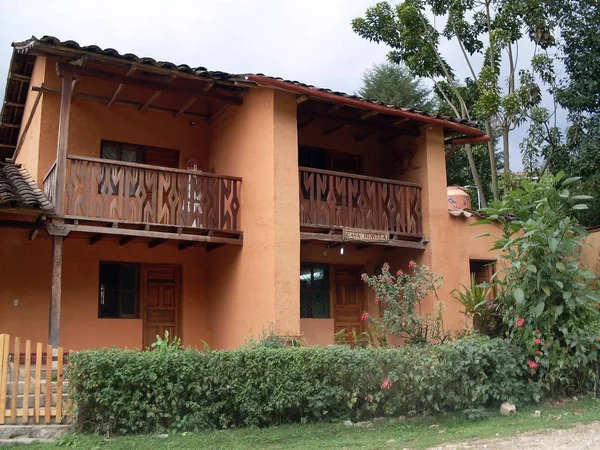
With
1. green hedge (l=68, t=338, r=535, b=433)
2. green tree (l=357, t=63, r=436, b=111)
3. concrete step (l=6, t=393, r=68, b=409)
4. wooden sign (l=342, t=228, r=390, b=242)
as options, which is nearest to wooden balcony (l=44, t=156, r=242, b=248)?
wooden sign (l=342, t=228, r=390, b=242)

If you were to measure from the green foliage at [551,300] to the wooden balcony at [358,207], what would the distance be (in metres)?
3.24

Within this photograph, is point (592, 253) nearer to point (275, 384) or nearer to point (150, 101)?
point (275, 384)

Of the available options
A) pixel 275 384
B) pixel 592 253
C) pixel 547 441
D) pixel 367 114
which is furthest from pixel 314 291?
pixel 547 441

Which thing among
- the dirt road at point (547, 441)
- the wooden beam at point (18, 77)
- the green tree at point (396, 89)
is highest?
the green tree at point (396, 89)

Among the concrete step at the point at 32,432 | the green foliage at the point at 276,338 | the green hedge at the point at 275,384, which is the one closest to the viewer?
the concrete step at the point at 32,432

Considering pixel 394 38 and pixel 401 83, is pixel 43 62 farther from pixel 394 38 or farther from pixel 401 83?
pixel 401 83

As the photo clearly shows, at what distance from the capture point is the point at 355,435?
8.55 metres

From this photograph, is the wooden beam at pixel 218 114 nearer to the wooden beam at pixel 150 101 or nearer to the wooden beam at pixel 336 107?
the wooden beam at pixel 150 101

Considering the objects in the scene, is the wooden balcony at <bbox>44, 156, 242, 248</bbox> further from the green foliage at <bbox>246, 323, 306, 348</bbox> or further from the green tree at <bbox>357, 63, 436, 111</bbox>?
the green tree at <bbox>357, 63, 436, 111</bbox>

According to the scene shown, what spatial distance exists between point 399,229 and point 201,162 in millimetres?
4576

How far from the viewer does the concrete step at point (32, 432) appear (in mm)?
8336

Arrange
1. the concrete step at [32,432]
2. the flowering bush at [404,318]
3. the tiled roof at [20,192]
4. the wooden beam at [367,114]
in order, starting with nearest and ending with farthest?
the concrete step at [32,432] < the tiled roof at [20,192] < the flowering bush at [404,318] < the wooden beam at [367,114]

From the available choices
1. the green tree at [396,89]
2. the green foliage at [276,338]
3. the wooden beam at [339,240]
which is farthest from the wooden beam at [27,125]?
the green tree at [396,89]

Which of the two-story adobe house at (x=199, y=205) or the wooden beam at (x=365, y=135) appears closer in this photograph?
the two-story adobe house at (x=199, y=205)
